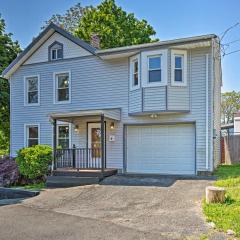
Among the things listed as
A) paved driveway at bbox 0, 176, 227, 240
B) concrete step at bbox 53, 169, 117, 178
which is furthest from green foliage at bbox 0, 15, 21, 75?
paved driveway at bbox 0, 176, 227, 240

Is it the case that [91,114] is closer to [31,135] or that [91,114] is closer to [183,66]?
[183,66]

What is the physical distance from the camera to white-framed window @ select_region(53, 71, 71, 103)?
54.7 feet

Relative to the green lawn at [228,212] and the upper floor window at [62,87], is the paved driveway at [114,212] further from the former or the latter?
the upper floor window at [62,87]

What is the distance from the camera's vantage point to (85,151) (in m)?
15.3

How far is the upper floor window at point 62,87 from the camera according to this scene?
16672 mm

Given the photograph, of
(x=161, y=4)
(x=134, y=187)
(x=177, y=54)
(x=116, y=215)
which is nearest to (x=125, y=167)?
(x=134, y=187)

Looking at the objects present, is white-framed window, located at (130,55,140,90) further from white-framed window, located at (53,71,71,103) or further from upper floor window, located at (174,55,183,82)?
white-framed window, located at (53,71,71,103)

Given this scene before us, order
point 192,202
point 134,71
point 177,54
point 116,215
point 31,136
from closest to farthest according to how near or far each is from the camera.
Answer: point 116,215
point 192,202
point 177,54
point 134,71
point 31,136

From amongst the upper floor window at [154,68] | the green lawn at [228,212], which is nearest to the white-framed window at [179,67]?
the upper floor window at [154,68]

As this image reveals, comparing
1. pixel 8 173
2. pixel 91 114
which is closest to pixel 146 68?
pixel 91 114

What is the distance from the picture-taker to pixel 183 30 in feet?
60.2

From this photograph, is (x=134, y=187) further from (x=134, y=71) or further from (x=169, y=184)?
(x=134, y=71)

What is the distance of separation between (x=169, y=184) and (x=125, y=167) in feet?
12.6

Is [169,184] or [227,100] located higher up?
[227,100]
